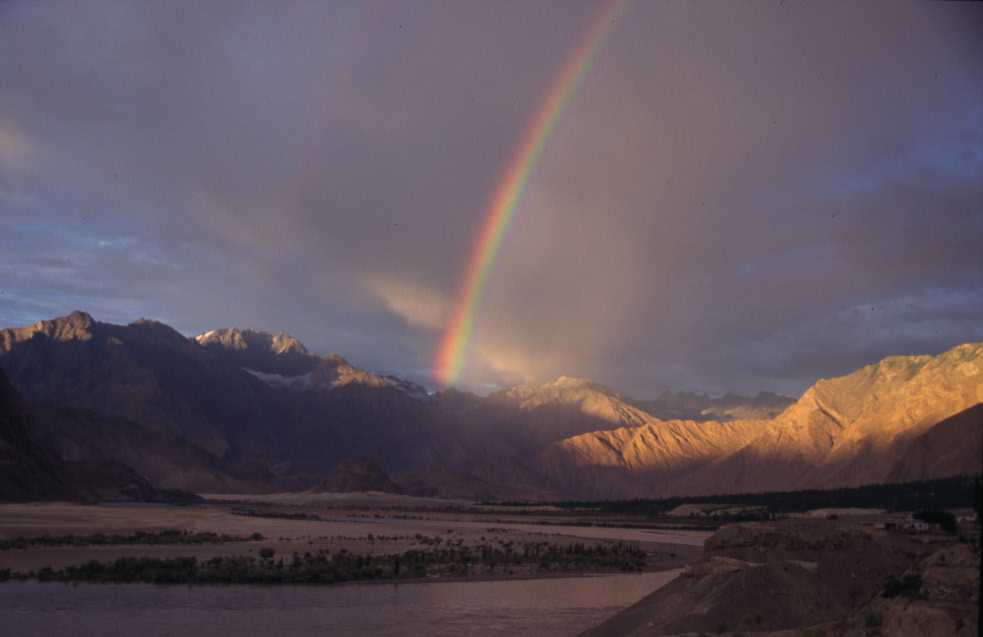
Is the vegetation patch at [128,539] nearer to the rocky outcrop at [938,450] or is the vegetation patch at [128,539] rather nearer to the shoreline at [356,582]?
the shoreline at [356,582]

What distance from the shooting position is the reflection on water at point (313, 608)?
27781mm

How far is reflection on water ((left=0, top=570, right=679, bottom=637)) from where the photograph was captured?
91.1 ft

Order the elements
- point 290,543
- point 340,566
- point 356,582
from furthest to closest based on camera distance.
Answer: point 290,543 < point 340,566 < point 356,582

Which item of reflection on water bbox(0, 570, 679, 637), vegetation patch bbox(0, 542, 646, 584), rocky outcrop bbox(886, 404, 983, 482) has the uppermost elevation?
rocky outcrop bbox(886, 404, 983, 482)

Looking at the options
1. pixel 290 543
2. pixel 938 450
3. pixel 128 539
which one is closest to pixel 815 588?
pixel 290 543

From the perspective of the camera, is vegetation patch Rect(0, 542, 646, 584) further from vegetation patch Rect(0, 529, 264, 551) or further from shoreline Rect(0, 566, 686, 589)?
vegetation patch Rect(0, 529, 264, 551)

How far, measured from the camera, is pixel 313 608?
3206 centimetres

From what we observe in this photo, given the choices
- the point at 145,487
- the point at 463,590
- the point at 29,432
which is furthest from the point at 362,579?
the point at 145,487

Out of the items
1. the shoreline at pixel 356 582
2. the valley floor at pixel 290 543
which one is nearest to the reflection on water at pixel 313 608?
the shoreline at pixel 356 582

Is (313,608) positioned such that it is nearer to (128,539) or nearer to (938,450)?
(128,539)

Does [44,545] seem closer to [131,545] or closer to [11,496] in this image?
[131,545]

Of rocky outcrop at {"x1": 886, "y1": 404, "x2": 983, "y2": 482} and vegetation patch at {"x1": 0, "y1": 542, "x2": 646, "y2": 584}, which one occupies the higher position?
rocky outcrop at {"x1": 886, "y1": 404, "x2": 983, "y2": 482}

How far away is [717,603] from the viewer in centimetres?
2247

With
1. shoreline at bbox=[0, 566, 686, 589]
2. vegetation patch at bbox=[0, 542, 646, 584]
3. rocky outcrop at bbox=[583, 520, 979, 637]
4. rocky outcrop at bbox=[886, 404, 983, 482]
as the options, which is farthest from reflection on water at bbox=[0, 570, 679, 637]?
rocky outcrop at bbox=[886, 404, 983, 482]
